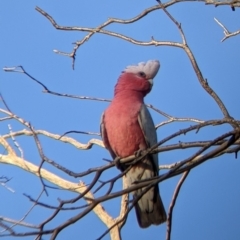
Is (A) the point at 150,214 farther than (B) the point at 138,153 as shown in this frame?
Yes

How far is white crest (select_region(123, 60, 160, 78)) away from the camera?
336 cm

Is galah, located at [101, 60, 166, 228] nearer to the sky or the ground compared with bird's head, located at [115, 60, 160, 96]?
nearer to the ground

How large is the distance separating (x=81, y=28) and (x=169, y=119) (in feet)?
2.69

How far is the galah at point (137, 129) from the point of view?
3.34 metres

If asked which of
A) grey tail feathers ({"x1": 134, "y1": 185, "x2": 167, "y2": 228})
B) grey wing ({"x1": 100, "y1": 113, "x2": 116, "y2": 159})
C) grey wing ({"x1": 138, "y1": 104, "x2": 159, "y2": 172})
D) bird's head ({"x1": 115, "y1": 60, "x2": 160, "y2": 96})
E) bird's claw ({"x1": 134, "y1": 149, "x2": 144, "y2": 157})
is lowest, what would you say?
grey tail feathers ({"x1": 134, "y1": 185, "x2": 167, "y2": 228})

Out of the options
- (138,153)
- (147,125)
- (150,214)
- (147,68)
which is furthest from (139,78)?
(150,214)

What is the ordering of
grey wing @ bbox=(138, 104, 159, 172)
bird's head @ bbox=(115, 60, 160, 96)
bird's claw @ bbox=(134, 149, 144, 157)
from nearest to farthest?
bird's claw @ bbox=(134, 149, 144, 157) → grey wing @ bbox=(138, 104, 159, 172) → bird's head @ bbox=(115, 60, 160, 96)

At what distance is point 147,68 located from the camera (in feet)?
11.2

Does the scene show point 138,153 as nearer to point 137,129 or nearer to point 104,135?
point 137,129

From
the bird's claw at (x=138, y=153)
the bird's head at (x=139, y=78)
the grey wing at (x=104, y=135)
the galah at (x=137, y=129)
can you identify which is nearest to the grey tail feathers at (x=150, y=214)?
the galah at (x=137, y=129)

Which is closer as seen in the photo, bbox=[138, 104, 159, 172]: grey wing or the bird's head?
bbox=[138, 104, 159, 172]: grey wing

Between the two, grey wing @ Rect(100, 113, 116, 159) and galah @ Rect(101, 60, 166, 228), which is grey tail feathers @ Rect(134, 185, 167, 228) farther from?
grey wing @ Rect(100, 113, 116, 159)

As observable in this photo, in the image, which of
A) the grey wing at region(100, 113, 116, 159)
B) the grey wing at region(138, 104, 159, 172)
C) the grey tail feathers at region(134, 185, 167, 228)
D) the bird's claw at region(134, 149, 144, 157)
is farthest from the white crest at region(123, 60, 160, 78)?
the grey tail feathers at region(134, 185, 167, 228)

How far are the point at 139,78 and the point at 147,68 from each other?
8 centimetres
